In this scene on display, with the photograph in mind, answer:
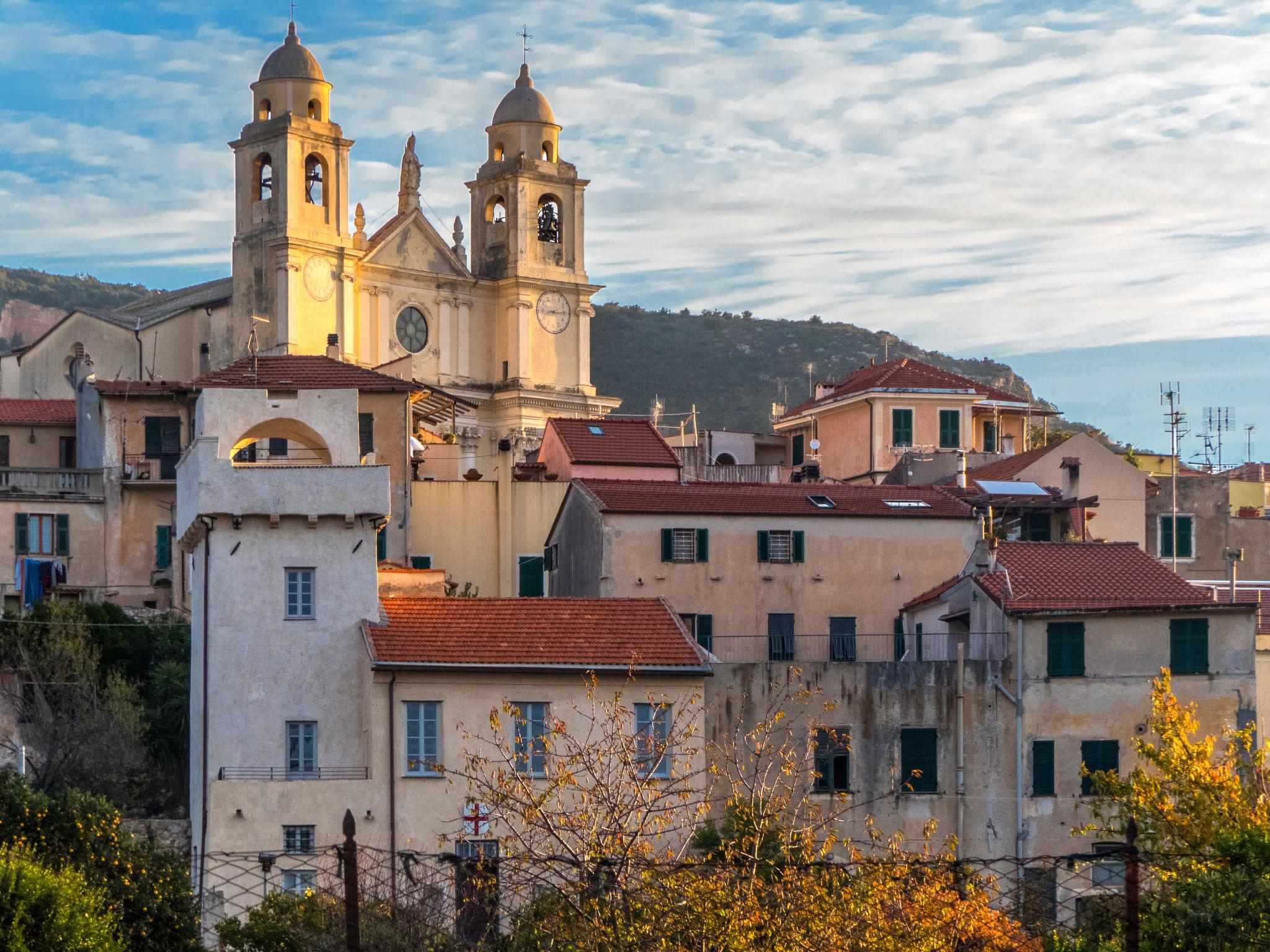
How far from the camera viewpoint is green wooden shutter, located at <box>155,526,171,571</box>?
58562 millimetres

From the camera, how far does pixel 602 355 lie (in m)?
135

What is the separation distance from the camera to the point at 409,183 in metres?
94.5

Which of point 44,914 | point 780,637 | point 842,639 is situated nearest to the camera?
point 44,914

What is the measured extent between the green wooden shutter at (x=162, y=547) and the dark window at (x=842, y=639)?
1835 cm

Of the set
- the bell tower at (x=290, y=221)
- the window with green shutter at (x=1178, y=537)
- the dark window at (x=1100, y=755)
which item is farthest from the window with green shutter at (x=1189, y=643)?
the bell tower at (x=290, y=221)

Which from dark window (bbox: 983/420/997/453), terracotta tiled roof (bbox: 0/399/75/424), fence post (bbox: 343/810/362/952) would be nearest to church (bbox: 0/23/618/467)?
terracotta tiled roof (bbox: 0/399/75/424)

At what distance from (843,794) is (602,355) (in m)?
110

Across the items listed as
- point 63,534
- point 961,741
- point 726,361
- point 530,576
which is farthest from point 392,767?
point 726,361

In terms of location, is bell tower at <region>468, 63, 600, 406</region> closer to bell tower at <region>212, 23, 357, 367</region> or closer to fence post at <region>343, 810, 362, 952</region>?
bell tower at <region>212, 23, 357, 367</region>

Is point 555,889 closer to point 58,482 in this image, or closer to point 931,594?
point 931,594

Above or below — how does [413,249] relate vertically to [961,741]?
above

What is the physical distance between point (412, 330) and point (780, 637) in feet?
147

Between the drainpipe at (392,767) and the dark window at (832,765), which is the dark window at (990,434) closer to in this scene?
the dark window at (832,765)

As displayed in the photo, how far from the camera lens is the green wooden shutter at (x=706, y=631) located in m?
49.3
